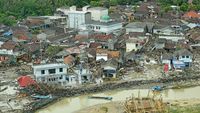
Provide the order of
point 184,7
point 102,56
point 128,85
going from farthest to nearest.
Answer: point 184,7, point 102,56, point 128,85

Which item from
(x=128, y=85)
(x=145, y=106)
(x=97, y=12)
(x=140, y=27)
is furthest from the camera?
(x=97, y=12)

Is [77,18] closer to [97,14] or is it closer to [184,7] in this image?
[97,14]

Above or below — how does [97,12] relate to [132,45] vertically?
above

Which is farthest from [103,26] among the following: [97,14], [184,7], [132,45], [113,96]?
[113,96]

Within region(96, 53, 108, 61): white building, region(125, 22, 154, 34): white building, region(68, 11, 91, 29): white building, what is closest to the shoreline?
region(96, 53, 108, 61): white building

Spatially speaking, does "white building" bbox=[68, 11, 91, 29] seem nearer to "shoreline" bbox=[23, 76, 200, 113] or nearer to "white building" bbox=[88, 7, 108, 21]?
"white building" bbox=[88, 7, 108, 21]

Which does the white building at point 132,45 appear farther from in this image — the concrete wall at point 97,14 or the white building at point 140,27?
the concrete wall at point 97,14

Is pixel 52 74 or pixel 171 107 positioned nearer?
pixel 171 107
